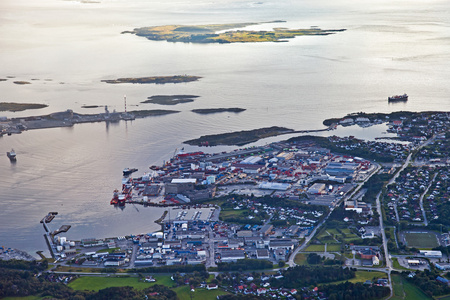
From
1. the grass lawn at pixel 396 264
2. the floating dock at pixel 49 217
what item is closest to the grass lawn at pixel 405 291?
the grass lawn at pixel 396 264

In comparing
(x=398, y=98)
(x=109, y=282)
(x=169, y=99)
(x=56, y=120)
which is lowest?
(x=109, y=282)

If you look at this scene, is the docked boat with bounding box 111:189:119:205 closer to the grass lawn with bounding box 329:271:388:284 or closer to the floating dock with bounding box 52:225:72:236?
the floating dock with bounding box 52:225:72:236

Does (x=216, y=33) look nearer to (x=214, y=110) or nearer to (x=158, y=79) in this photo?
(x=158, y=79)

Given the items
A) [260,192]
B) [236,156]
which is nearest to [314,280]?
[260,192]

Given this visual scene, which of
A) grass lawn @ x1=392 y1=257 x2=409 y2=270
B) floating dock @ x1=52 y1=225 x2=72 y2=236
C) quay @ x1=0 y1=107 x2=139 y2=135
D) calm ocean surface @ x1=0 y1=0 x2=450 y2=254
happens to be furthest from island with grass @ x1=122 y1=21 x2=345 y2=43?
grass lawn @ x1=392 y1=257 x2=409 y2=270

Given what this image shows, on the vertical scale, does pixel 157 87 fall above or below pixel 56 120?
above

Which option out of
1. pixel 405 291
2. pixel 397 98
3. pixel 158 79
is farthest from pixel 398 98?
pixel 405 291

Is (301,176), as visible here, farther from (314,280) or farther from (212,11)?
(212,11)

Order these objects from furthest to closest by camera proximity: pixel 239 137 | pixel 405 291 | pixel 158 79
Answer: pixel 158 79
pixel 239 137
pixel 405 291
